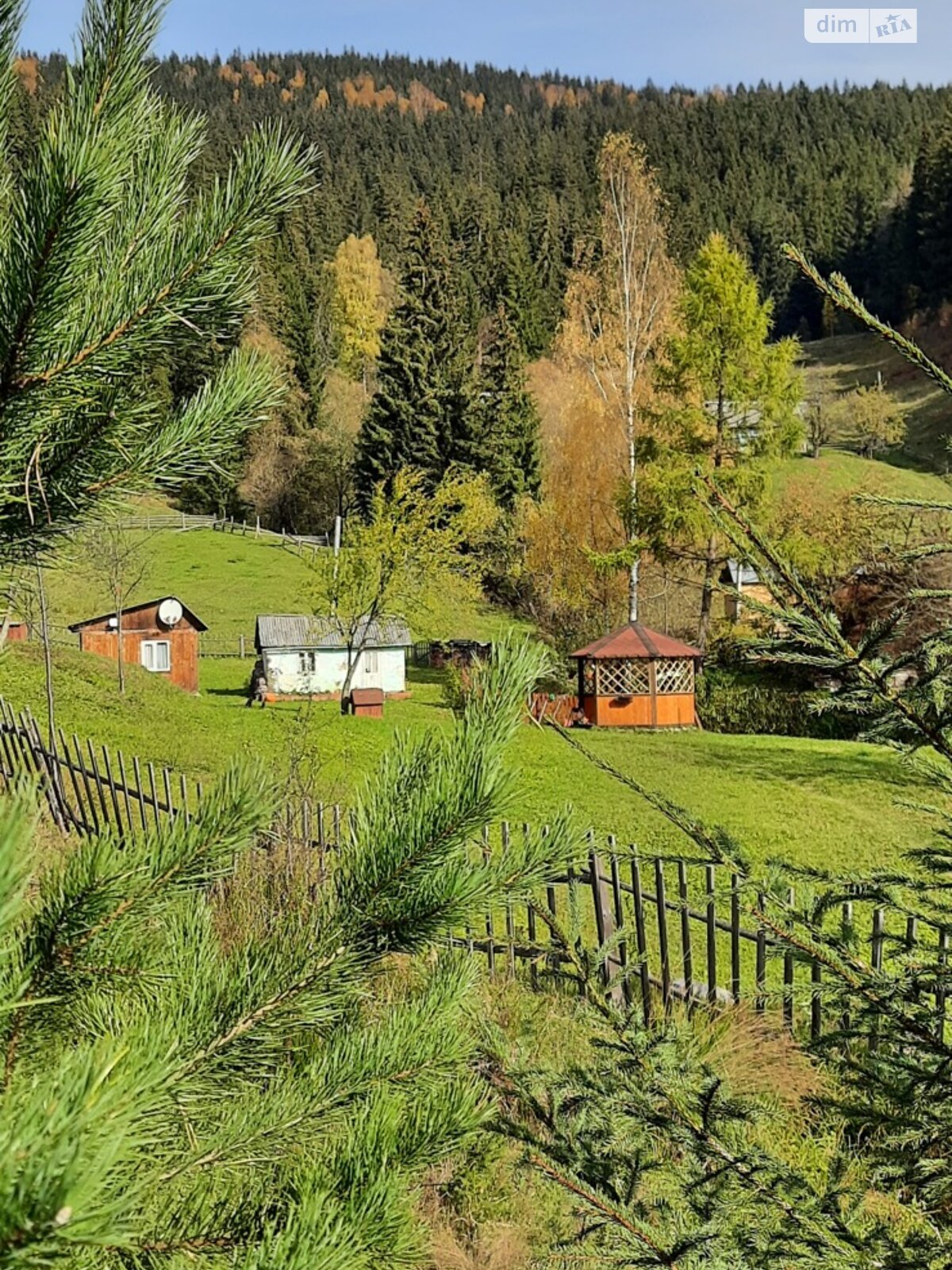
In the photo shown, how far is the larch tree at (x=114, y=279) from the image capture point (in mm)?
808

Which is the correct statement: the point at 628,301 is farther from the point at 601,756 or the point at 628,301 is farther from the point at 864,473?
the point at 864,473

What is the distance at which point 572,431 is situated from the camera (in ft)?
80.3

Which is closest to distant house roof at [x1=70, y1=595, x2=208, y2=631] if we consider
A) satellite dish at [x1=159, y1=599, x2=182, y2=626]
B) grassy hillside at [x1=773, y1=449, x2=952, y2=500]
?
satellite dish at [x1=159, y1=599, x2=182, y2=626]

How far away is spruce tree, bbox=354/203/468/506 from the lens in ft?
123

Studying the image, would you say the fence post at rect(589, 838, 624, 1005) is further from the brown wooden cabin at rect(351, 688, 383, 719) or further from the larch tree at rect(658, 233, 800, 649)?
the larch tree at rect(658, 233, 800, 649)

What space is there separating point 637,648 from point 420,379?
2253cm

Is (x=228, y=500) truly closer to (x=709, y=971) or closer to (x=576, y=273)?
(x=576, y=273)

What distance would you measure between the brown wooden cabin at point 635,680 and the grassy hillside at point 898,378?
91.9 feet

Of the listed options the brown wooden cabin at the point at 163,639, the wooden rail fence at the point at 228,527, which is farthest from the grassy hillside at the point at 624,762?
the wooden rail fence at the point at 228,527

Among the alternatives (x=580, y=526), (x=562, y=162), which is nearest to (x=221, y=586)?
(x=580, y=526)

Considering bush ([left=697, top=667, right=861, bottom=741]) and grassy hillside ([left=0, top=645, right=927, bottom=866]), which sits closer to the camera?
grassy hillside ([left=0, top=645, right=927, bottom=866])

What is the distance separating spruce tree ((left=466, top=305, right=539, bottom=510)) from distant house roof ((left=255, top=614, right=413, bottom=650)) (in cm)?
1629

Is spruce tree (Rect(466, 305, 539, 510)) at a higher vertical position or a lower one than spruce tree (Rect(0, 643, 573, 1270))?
higher

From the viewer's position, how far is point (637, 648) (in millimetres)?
18516
